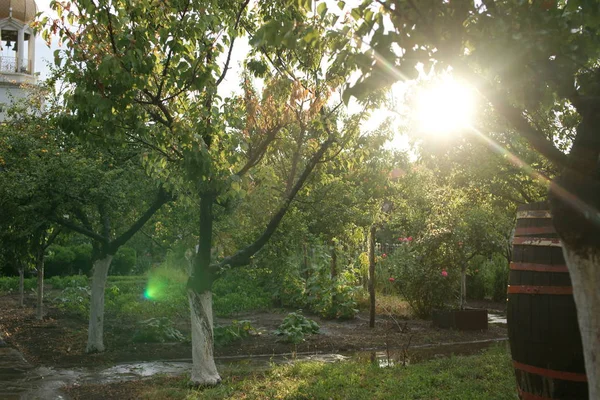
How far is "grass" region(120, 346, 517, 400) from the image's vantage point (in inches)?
264

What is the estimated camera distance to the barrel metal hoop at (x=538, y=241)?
471cm

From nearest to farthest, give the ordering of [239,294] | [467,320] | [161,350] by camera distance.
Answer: [161,350]
[467,320]
[239,294]

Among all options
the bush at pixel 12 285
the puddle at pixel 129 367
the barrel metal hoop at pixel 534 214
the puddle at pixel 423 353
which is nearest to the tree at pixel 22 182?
the puddle at pixel 129 367

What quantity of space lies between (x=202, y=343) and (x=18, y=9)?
2432 cm

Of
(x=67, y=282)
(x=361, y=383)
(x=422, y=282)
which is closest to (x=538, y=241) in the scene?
(x=361, y=383)

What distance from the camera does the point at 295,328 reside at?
11859mm

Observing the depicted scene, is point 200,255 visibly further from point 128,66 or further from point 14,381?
point 14,381

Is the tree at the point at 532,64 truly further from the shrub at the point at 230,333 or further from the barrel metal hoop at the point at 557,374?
the shrub at the point at 230,333

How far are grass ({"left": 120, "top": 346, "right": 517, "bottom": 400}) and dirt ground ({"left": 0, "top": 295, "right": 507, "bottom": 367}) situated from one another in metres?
1.11

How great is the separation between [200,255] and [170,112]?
184 centimetres

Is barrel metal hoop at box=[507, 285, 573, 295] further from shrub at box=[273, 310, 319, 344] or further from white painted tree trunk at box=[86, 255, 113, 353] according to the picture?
white painted tree trunk at box=[86, 255, 113, 353]

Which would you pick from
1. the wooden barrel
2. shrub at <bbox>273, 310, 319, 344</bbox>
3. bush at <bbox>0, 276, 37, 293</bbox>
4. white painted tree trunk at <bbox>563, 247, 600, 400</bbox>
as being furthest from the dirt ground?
bush at <bbox>0, 276, 37, 293</bbox>

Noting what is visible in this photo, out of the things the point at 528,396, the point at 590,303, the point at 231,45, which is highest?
the point at 231,45

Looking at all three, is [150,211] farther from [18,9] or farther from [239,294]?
[18,9]
